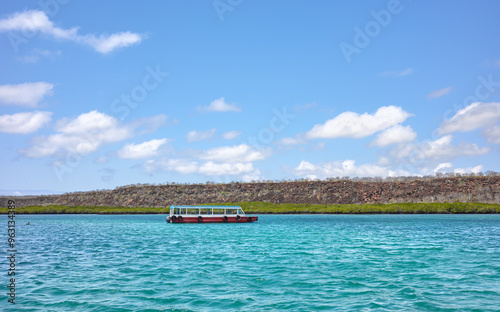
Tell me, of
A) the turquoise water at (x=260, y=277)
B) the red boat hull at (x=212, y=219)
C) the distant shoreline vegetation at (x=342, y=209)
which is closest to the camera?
the turquoise water at (x=260, y=277)

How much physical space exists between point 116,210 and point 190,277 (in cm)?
12501

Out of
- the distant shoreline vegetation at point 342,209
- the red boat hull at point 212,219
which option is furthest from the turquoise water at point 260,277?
the distant shoreline vegetation at point 342,209

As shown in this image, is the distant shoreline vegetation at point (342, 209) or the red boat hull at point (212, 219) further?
the distant shoreline vegetation at point (342, 209)

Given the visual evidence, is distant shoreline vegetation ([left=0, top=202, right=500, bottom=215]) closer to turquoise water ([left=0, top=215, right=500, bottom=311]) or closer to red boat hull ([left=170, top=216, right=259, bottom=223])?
red boat hull ([left=170, top=216, right=259, bottom=223])

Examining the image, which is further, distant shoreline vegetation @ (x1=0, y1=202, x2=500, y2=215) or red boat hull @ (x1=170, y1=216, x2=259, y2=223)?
distant shoreline vegetation @ (x1=0, y1=202, x2=500, y2=215)

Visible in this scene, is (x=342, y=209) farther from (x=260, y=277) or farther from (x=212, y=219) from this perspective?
(x=260, y=277)

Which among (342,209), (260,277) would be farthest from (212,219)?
(260,277)

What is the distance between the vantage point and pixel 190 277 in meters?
26.0

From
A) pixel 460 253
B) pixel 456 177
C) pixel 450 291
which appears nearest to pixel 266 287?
pixel 450 291

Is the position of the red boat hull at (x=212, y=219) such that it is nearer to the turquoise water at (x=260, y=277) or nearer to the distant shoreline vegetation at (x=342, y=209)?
the turquoise water at (x=260, y=277)

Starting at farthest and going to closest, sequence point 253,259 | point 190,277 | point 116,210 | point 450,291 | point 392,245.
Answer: point 116,210 → point 392,245 → point 253,259 → point 190,277 → point 450,291

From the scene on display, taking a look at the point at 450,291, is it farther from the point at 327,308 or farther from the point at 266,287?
the point at 266,287

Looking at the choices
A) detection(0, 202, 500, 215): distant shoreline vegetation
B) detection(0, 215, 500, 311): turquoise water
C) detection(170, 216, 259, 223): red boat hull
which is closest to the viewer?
detection(0, 215, 500, 311): turquoise water

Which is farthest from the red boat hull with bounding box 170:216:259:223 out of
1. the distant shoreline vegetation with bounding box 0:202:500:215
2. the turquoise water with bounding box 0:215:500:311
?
the distant shoreline vegetation with bounding box 0:202:500:215
